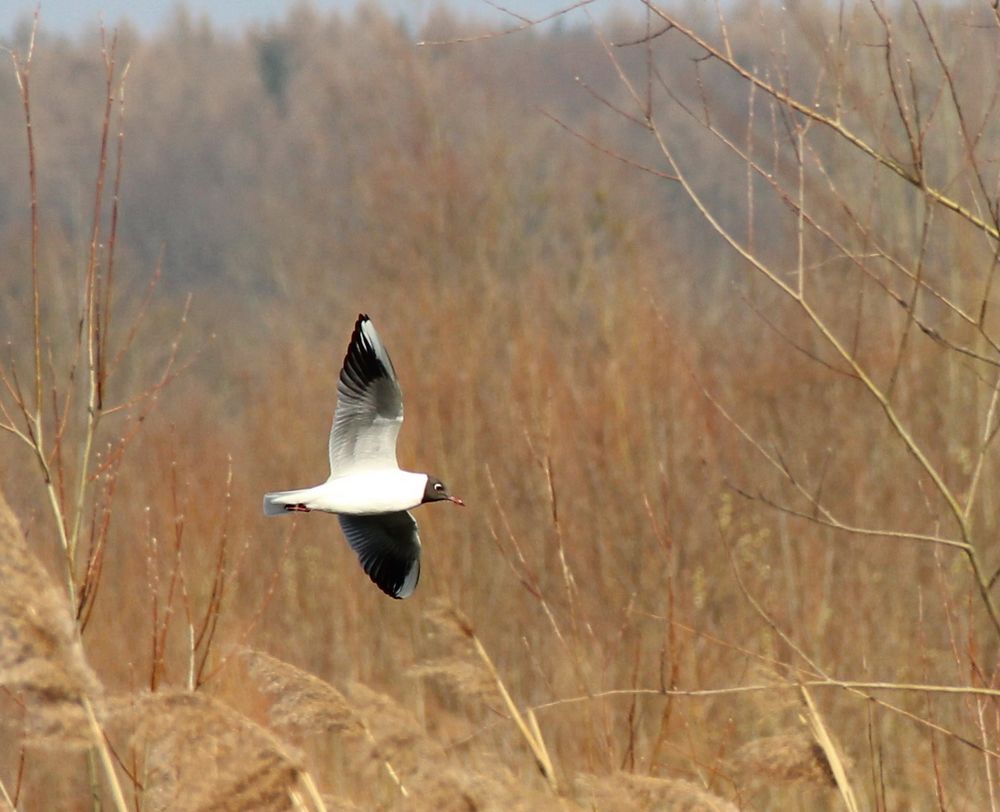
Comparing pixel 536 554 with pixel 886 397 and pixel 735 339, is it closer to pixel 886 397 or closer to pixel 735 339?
pixel 735 339

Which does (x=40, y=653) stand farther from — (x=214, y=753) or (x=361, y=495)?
(x=361, y=495)

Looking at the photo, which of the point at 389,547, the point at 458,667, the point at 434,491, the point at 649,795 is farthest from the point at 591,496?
the point at 649,795

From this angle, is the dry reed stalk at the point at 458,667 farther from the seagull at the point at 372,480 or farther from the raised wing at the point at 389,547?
the raised wing at the point at 389,547

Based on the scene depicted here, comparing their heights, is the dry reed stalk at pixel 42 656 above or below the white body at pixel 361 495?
below

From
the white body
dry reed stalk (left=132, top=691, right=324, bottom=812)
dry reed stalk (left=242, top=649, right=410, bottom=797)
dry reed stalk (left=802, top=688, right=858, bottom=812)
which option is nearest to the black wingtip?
the white body

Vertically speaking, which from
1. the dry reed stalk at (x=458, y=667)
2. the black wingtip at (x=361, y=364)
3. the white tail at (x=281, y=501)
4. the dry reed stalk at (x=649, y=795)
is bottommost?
the dry reed stalk at (x=649, y=795)

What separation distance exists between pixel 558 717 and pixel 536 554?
3888 millimetres

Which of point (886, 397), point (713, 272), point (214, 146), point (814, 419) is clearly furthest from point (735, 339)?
point (214, 146)

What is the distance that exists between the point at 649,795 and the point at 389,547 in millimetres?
1568

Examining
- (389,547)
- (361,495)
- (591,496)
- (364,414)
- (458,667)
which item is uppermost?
(364,414)

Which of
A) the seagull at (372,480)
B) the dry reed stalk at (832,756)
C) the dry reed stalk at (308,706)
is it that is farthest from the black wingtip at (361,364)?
the dry reed stalk at (832,756)

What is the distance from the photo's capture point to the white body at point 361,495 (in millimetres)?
→ 3791

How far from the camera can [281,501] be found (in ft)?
12.3

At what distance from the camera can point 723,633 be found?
14086 millimetres
